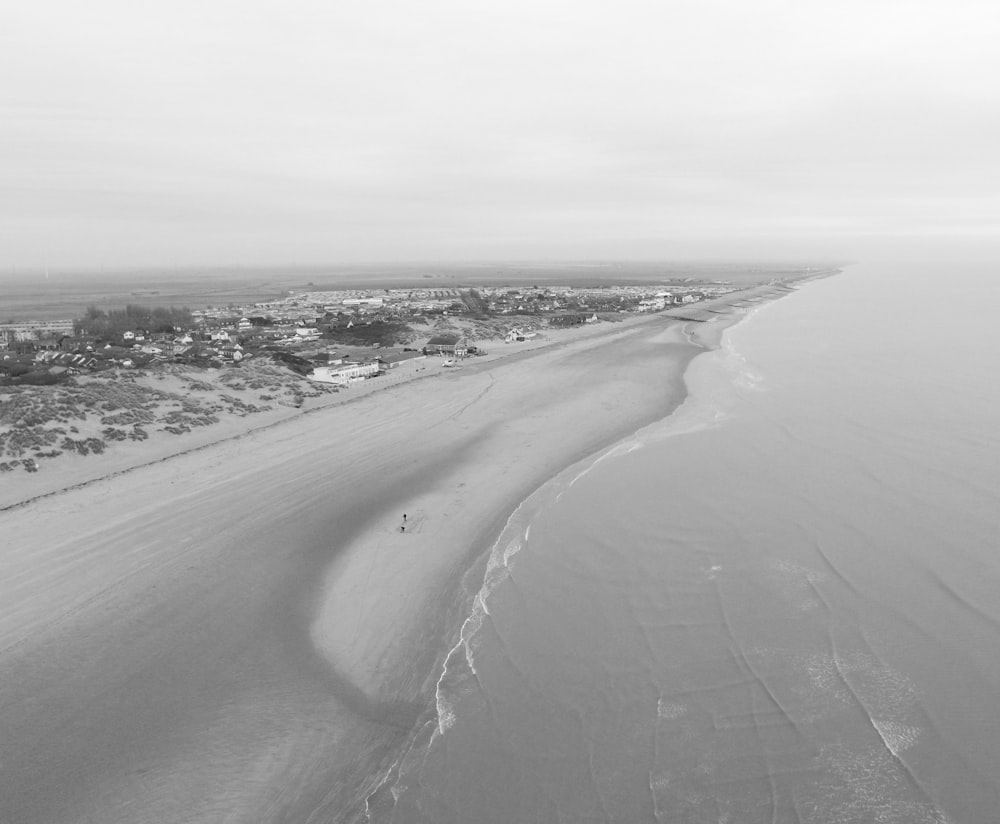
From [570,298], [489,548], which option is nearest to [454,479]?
[489,548]

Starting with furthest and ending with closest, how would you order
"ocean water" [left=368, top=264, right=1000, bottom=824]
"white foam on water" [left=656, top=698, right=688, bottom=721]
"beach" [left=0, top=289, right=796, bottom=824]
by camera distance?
"white foam on water" [left=656, top=698, right=688, bottom=721]
"beach" [left=0, top=289, right=796, bottom=824]
"ocean water" [left=368, top=264, right=1000, bottom=824]

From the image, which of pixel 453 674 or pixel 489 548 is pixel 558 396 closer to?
pixel 489 548

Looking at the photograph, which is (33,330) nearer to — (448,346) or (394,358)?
(394,358)

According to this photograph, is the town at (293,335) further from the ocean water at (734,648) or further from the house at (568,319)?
the ocean water at (734,648)

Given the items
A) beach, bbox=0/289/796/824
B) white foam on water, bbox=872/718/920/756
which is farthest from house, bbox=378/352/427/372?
white foam on water, bbox=872/718/920/756

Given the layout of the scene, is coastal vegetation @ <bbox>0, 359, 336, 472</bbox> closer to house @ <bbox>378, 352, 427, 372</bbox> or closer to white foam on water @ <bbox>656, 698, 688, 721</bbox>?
house @ <bbox>378, 352, 427, 372</bbox>

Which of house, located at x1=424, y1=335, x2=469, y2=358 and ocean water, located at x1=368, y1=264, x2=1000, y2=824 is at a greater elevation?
ocean water, located at x1=368, y1=264, x2=1000, y2=824

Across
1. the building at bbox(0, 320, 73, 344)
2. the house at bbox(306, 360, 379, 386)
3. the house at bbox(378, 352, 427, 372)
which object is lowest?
the building at bbox(0, 320, 73, 344)
